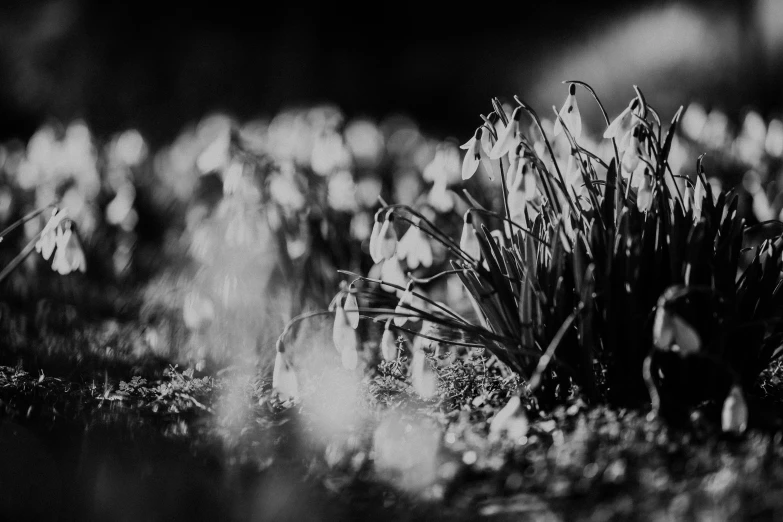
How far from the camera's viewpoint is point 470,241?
195cm

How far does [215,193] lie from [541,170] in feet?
9.49

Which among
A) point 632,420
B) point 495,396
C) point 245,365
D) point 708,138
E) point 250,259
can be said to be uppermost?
point 708,138

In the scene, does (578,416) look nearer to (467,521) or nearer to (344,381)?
(467,521)

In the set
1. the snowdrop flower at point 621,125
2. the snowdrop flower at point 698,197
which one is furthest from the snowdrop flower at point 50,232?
the snowdrop flower at point 698,197

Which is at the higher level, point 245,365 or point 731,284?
point 245,365

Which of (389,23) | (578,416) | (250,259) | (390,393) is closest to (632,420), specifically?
(578,416)

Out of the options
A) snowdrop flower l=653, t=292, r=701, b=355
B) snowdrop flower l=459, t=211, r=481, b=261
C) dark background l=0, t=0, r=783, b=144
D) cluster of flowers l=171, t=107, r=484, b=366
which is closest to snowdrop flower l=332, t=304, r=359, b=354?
cluster of flowers l=171, t=107, r=484, b=366

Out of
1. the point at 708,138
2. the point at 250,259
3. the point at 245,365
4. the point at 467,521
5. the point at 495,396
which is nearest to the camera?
the point at 467,521

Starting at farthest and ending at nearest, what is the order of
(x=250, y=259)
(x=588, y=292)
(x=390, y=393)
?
(x=250, y=259)
(x=390, y=393)
(x=588, y=292)

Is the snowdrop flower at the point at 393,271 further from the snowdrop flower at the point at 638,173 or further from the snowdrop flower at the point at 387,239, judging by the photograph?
the snowdrop flower at the point at 638,173

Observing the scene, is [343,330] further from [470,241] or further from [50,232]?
[50,232]

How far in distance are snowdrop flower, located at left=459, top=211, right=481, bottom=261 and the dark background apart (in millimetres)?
5397

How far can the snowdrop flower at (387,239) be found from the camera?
1931mm

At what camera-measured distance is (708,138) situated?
4.68m
